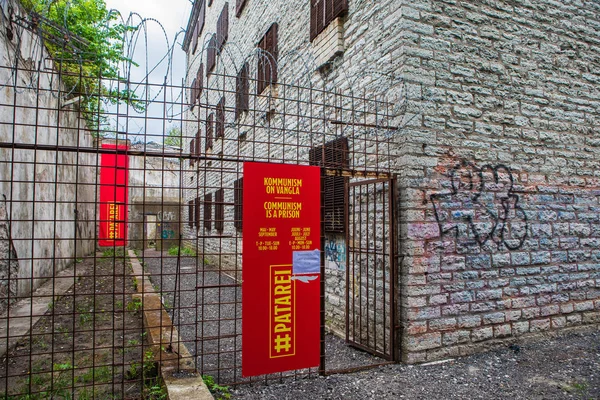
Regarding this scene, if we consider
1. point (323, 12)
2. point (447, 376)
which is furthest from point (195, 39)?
point (447, 376)

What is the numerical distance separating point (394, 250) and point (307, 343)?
Answer: 1396 mm

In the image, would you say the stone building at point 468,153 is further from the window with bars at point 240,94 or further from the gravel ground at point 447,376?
the gravel ground at point 447,376

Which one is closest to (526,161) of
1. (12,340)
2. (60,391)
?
(60,391)

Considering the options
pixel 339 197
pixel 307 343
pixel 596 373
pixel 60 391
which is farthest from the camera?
pixel 339 197

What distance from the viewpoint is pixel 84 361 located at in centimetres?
460

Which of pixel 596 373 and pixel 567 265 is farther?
pixel 567 265

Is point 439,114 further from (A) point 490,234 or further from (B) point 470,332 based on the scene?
(B) point 470,332

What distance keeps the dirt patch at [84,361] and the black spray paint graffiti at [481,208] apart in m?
3.46

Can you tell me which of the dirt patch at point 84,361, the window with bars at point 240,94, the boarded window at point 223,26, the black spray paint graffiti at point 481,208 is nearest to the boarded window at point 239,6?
the boarded window at point 223,26

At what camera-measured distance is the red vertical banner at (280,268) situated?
3844 millimetres

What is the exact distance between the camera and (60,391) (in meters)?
3.62

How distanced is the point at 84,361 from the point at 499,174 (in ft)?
17.5

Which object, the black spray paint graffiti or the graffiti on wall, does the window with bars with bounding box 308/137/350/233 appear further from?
the black spray paint graffiti

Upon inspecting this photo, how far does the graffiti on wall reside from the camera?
5.92 m
